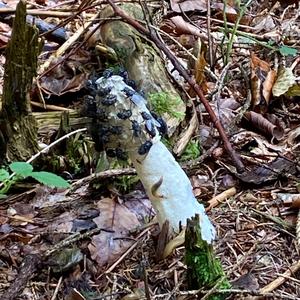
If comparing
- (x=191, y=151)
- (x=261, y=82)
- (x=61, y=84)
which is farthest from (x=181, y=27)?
(x=191, y=151)

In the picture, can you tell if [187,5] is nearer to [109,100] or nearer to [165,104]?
[165,104]

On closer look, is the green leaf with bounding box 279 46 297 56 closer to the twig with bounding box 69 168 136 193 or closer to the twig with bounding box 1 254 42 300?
the twig with bounding box 69 168 136 193

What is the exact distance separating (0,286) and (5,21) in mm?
2682

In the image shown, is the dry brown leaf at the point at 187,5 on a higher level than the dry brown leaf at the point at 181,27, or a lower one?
higher

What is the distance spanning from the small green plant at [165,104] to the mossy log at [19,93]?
0.58 meters

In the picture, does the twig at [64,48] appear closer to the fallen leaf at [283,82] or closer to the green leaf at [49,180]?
the fallen leaf at [283,82]

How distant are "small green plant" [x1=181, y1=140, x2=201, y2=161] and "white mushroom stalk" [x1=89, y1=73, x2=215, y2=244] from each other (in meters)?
0.58

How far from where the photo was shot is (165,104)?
3045 mm

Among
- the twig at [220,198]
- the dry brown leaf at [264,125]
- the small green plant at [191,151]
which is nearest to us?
the twig at [220,198]

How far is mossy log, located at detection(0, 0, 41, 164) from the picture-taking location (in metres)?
2.70

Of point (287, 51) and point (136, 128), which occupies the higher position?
point (136, 128)

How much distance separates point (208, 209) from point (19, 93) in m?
0.97

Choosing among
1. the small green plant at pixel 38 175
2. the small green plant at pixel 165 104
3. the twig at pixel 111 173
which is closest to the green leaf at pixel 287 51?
the small green plant at pixel 165 104

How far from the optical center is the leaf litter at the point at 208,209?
2.15 meters
